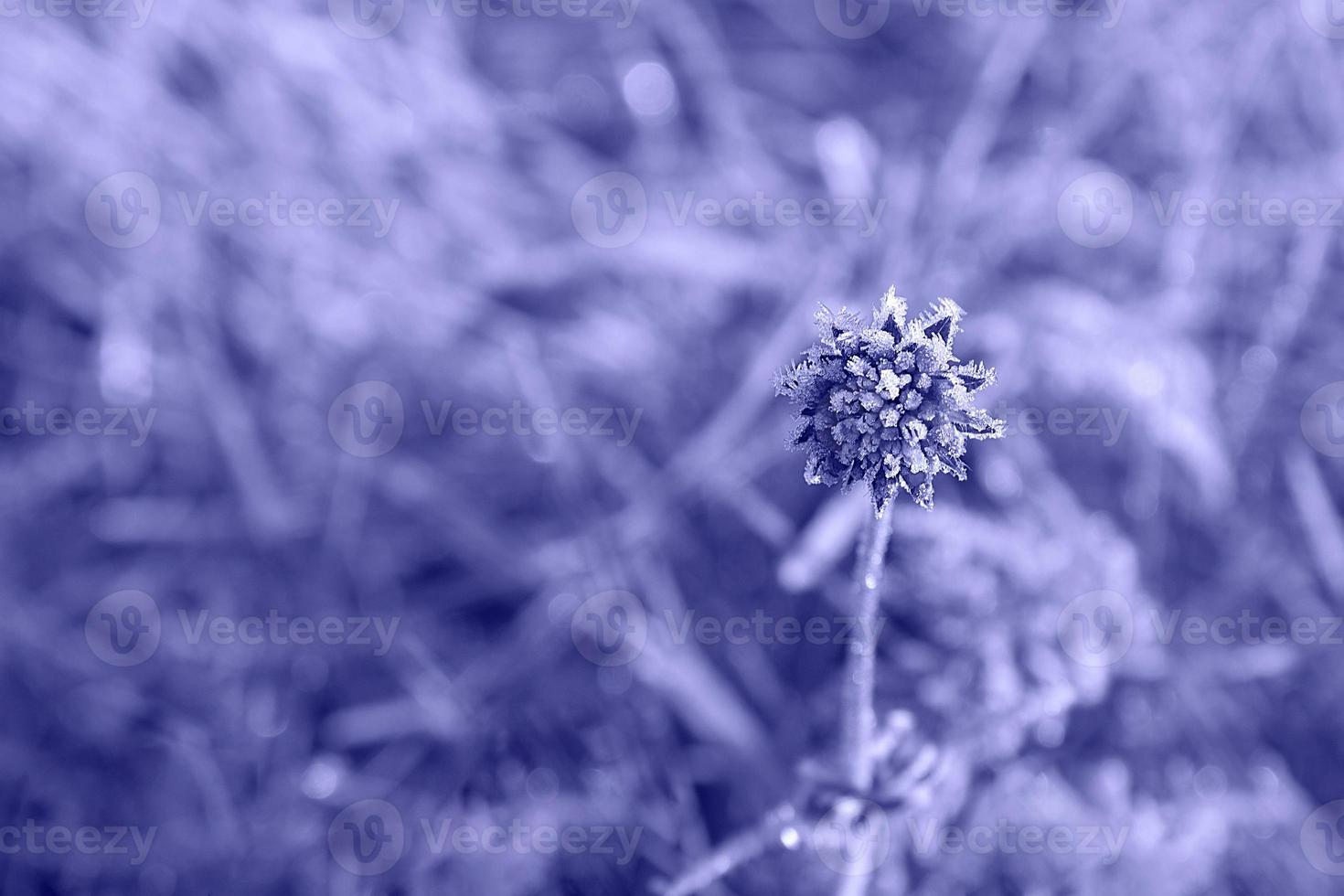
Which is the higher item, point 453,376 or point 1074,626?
point 453,376

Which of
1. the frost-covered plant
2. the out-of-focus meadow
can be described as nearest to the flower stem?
the frost-covered plant

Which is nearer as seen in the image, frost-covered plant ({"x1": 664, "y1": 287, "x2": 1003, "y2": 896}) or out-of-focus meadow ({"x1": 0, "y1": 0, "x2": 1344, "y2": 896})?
frost-covered plant ({"x1": 664, "y1": 287, "x2": 1003, "y2": 896})

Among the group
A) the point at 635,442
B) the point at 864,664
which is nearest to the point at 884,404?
the point at 864,664

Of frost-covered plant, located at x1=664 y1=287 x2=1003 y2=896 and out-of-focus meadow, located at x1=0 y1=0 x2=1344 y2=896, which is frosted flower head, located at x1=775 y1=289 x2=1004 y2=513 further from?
out-of-focus meadow, located at x1=0 y1=0 x2=1344 y2=896

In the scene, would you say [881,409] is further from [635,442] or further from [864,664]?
[635,442]

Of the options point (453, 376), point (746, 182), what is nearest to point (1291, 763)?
point (746, 182)

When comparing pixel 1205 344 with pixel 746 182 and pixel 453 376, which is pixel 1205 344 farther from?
pixel 453 376

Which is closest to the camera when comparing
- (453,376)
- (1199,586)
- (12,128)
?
(1199,586)
